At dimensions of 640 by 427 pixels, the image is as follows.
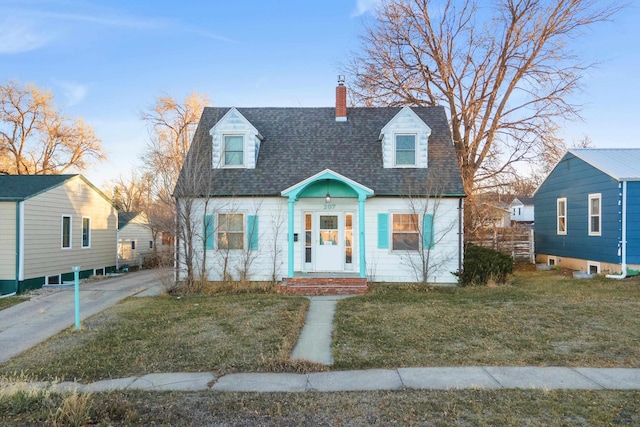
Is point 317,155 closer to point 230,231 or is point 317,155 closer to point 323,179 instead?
point 323,179

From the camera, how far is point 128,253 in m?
21.6

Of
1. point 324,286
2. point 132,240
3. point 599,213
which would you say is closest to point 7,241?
point 132,240

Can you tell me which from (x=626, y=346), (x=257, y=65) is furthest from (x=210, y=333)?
(x=257, y=65)

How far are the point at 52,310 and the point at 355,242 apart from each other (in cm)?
858

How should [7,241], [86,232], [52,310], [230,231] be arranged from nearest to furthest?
[52,310] → [7,241] → [230,231] → [86,232]

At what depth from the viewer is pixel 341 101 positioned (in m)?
14.7

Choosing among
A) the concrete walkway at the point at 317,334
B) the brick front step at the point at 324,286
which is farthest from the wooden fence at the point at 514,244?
the concrete walkway at the point at 317,334

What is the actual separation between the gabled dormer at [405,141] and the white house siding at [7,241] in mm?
12136

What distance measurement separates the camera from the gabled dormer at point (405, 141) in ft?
43.0

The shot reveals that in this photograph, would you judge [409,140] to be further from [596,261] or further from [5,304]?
[5,304]

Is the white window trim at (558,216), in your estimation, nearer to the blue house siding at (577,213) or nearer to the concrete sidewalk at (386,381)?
the blue house siding at (577,213)

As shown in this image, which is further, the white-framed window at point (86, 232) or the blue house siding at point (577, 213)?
the white-framed window at point (86, 232)

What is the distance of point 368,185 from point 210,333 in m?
7.30

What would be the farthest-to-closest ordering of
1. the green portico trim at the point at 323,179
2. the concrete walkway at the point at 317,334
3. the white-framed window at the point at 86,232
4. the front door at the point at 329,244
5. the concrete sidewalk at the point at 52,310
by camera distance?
the white-framed window at the point at 86,232 < the front door at the point at 329,244 < the green portico trim at the point at 323,179 < the concrete sidewalk at the point at 52,310 < the concrete walkway at the point at 317,334
